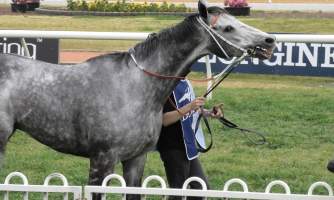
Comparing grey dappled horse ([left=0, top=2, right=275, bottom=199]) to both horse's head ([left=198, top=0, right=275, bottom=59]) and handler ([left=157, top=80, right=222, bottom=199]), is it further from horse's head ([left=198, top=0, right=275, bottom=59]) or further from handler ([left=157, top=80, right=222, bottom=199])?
handler ([left=157, top=80, right=222, bottom=199])

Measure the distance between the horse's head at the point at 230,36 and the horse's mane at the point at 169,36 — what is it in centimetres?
8

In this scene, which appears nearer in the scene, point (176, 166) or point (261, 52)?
point (261, 52)

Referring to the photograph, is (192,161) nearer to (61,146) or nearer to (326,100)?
(61,146)

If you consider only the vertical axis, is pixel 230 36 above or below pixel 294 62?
above

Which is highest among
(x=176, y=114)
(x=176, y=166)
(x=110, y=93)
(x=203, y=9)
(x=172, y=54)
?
(x=203, y=9)

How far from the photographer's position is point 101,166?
15.1 feet

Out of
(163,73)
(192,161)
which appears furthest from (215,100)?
(163,73)

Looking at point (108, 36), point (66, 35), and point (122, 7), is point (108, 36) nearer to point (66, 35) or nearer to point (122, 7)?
point (66, 35)

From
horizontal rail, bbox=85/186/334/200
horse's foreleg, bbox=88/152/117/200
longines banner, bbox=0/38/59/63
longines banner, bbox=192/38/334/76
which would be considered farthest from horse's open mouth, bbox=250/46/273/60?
longines banner, bbox=192/38/334/76

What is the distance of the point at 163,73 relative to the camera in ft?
15.4

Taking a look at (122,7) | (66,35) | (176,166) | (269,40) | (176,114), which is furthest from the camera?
(122,7)

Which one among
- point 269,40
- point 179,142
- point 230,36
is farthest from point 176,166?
point 269,40

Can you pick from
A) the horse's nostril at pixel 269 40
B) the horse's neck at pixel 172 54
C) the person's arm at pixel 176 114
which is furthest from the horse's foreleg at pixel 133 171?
the horse's nostril at pixel 269 40

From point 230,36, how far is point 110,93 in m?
0.75
